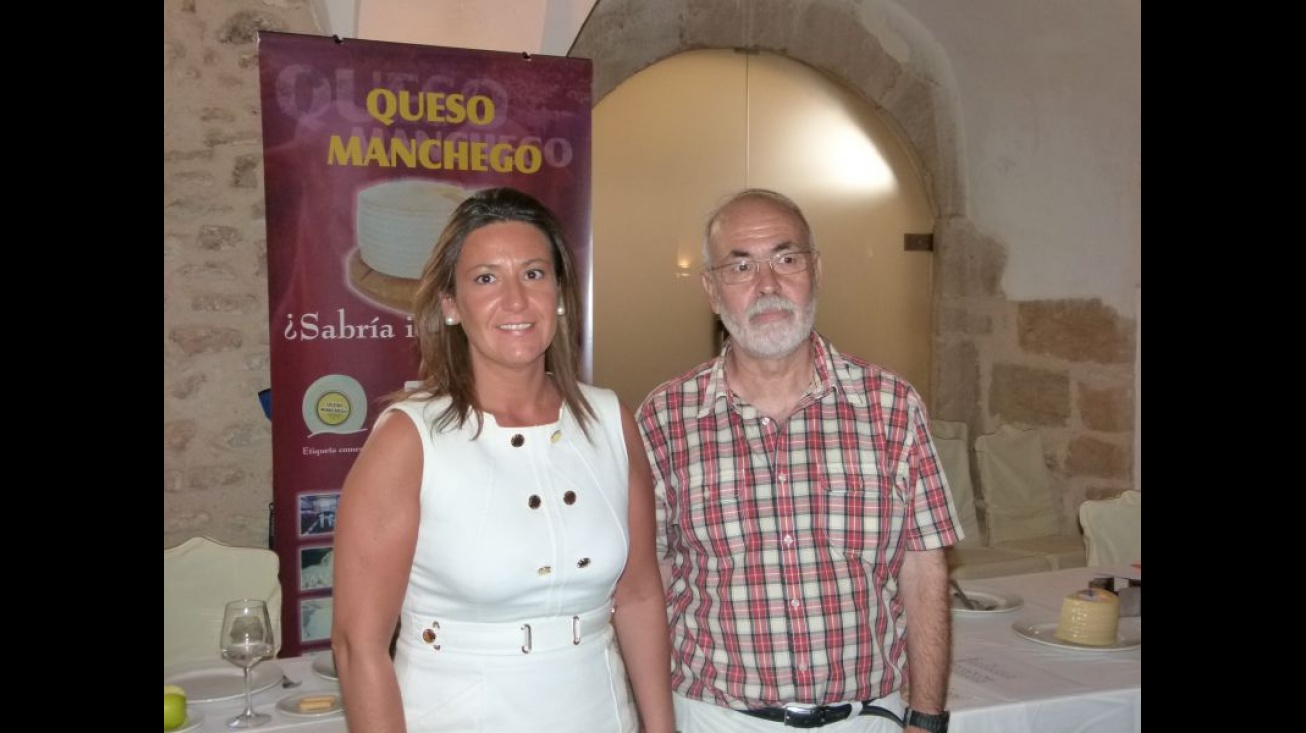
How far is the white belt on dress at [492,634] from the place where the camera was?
1.72 meters

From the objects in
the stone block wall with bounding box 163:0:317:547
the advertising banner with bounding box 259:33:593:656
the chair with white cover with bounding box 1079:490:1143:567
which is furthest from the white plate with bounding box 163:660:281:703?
the chair with white cover with bounding box 1079:490:1143:567

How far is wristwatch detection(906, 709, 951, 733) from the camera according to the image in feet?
6.95

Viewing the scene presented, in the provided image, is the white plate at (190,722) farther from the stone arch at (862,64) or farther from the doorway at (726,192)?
the stone arch at (862,64)

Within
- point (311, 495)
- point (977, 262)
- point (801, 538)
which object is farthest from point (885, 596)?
point (977, 262)

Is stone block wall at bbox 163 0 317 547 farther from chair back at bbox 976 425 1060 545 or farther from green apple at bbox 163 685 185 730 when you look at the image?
chair back at bbox 976 425 1060 545

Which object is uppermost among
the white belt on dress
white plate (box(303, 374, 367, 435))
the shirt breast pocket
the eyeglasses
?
the eyeglasses

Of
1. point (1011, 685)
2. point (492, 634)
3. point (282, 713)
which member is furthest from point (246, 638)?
point (1011, 685)

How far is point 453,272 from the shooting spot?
185 cm

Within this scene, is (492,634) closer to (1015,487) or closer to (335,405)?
(335,405)

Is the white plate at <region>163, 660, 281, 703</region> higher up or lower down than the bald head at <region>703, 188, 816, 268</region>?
lower down

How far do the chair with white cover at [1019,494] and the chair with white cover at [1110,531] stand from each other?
1.35 meters

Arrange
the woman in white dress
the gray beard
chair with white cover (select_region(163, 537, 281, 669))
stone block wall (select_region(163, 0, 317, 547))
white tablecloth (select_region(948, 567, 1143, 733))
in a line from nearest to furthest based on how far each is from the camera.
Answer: the woman in white dress
the gray beard
white tablecloth (select_region(948, 567, 1143, 733))
chair with white cover (select_region(163, 537, 281, 669))
stone block wall (select_region(163, 0, 317, 547))
